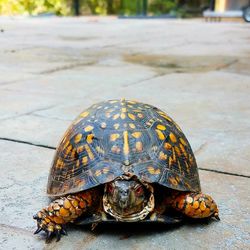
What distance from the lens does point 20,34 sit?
1005cm

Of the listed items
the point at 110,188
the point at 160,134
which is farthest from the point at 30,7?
the point at 110,188

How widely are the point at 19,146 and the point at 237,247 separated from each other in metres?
1.60

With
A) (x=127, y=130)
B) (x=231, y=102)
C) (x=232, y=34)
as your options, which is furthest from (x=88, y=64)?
(x=232, y=34)

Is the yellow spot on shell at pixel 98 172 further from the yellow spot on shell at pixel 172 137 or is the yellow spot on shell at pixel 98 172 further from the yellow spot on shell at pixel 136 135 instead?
the yellow spot on shell at pixel 172 137

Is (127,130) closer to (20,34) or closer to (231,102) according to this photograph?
(231,102)

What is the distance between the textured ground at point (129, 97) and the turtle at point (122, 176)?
8cm

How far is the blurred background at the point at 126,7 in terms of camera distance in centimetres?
1581

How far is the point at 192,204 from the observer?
6.45ft

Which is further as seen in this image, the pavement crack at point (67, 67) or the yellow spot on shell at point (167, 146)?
the pavement crack at point (67, 67)

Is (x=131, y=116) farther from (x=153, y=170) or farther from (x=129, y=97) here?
(x=129, y=97)

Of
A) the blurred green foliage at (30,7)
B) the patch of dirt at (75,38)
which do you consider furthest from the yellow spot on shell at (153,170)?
the blurred green foliage at (30,7)

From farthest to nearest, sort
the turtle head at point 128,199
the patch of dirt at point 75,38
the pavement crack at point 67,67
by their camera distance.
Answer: the patch of dirt at point 75,38
the pavement crack at point 67,67
the turtle head at point 128,199

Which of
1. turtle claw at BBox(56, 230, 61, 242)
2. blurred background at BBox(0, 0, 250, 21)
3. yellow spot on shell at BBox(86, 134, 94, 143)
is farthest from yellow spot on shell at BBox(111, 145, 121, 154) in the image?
blurred background at BBox(0, 0, 250, 21)

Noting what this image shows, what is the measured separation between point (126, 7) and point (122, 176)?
17.5 m
